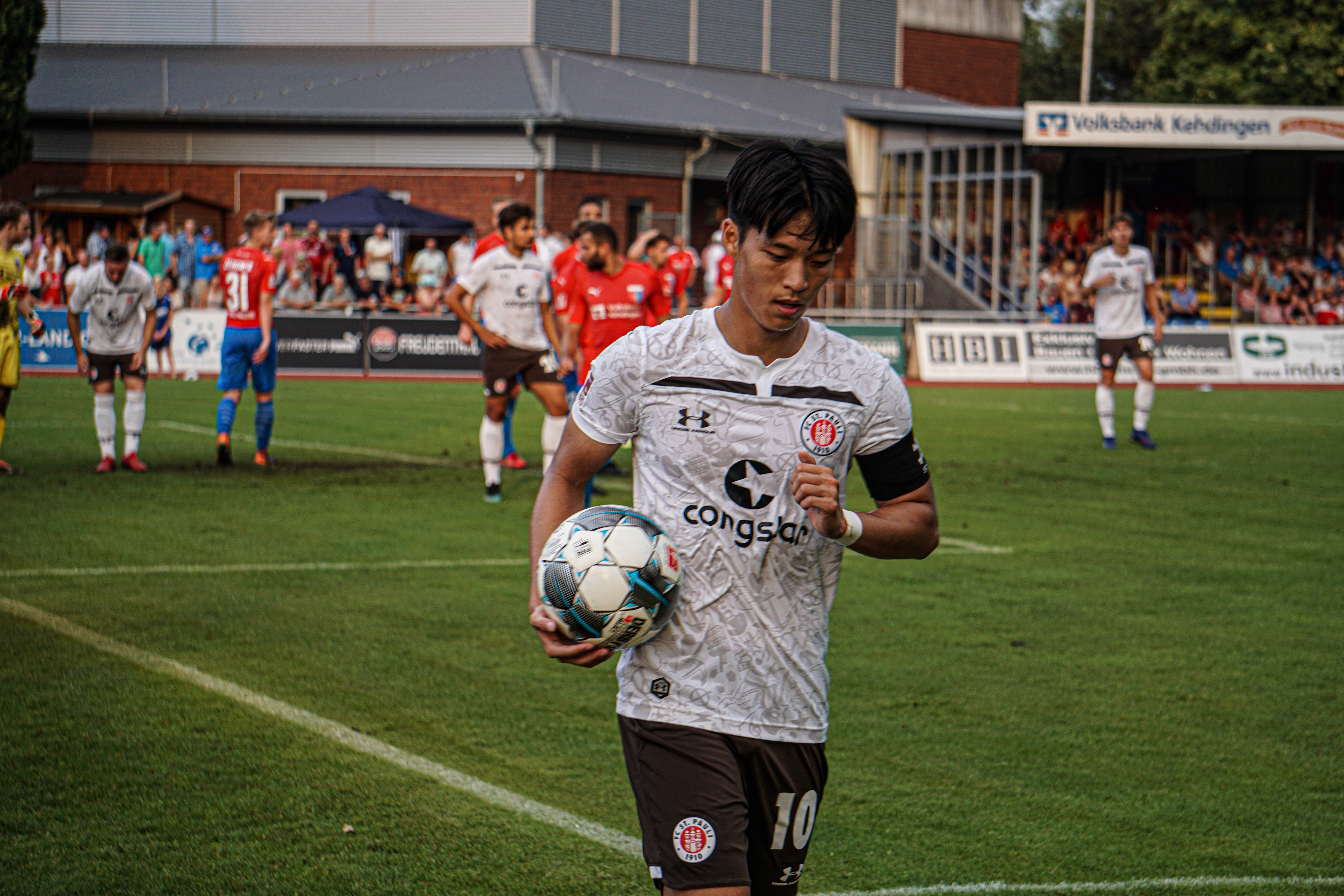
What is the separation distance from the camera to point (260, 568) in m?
9.43

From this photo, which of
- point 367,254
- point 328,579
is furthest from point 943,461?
point 367,254

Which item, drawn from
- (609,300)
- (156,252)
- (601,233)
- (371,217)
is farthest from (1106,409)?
(156,252)

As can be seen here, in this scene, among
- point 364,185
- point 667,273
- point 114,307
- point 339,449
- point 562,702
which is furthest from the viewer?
point 364,185

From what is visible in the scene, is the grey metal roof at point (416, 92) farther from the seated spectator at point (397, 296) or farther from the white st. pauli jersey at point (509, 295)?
the white st. pauli jersey at point (509, 295)

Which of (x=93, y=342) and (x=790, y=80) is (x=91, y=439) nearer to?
(x=93, y=342)

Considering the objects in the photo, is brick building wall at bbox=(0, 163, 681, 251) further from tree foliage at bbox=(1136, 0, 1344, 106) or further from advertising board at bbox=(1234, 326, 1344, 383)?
tree foliage at bbox=(1136, 0, 1344, 106)

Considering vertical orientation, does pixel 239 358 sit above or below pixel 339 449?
above

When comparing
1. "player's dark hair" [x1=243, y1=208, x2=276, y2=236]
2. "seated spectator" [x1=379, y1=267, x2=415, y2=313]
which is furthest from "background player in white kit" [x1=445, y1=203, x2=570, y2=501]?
"seated spectator" [x1=379, y1=267, x2=415, y2=313]

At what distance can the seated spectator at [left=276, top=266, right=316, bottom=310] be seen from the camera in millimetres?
28984

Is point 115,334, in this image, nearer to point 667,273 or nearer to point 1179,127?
point 667,273

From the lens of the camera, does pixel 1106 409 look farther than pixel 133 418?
Yes

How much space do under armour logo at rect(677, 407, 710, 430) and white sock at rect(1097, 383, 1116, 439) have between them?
14427 millimetres

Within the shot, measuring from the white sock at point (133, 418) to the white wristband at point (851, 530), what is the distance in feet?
40.0

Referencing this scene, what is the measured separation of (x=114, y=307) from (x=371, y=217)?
56.7 ft
